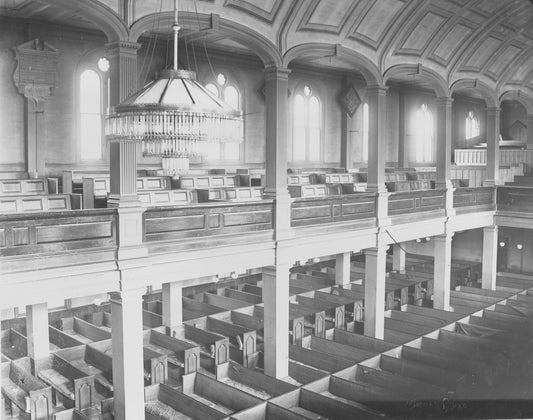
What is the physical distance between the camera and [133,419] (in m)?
11.9

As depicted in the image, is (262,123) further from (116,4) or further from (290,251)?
(116,4)

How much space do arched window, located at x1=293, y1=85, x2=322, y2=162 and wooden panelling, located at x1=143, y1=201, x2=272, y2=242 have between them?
34.2 feet

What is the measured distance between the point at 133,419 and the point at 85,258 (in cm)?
335

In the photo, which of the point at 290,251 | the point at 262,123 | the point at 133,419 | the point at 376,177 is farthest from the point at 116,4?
the point at 262,123

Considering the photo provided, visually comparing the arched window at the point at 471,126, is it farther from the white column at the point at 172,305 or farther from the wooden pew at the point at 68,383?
the wooden pew at the point at 68,383

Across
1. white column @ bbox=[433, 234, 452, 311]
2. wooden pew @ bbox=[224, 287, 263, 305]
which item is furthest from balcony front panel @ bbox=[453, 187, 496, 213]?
wooden pew @ bbox=[224, 287, 263, 305]

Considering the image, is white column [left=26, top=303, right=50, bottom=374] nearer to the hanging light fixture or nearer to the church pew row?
the church pew row

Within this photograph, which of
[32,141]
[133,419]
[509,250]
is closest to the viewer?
[133,419]

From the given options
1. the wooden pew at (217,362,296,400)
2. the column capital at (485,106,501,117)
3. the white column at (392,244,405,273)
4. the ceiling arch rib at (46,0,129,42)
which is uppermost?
the ceiling arch rib at (46,0,129,42)

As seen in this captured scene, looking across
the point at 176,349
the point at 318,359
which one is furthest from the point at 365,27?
the point at 176,349

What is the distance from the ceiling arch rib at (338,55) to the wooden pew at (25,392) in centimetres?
917

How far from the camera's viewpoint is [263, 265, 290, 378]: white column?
1471 cm

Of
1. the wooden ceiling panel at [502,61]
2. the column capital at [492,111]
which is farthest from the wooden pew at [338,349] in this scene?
the wooden ceiling panel at [502,61]

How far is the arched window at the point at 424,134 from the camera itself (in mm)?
29688
